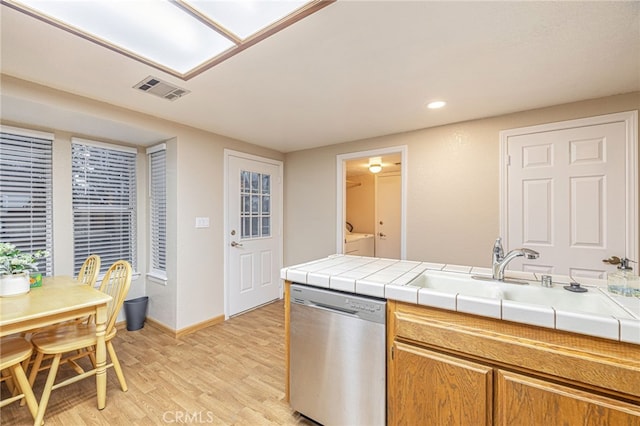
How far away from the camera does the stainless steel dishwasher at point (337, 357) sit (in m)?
1.38

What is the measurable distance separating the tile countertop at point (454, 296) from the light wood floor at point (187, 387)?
3.26 feet

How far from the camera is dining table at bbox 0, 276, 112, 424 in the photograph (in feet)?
4.98

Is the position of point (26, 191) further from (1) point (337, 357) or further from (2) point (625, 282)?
(2) point (625, 282)

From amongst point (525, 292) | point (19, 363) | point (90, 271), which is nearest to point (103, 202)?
point (90, 271)

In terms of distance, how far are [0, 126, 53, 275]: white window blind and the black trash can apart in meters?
0.79

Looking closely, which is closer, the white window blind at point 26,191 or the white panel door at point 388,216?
the white window blind at point 26,191

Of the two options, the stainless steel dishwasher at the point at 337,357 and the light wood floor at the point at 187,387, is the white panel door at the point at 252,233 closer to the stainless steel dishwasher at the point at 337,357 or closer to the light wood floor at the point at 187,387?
the light wood floor at the point at 187,387

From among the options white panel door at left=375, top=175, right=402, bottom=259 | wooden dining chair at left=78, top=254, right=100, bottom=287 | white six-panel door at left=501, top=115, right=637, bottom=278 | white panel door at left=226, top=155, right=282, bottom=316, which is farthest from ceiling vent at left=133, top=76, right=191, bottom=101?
white panel door at left=375, top=175, right=402, bottom=259

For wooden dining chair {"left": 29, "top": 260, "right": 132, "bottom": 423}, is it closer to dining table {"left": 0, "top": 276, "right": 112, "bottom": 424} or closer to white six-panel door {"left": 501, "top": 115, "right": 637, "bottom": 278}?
dining table {"left": 0, "top": 276, "right": 112, "bottom": 424}

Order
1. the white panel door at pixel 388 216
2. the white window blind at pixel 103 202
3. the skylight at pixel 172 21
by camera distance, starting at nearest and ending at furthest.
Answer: the skylight at pixel 172 21 → the white window blind at pixel 103 202 → the white panel door at pixel 388 216

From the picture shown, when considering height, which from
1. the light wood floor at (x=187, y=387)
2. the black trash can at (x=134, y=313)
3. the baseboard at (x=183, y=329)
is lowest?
the light wood floor at (x=187, y=387)

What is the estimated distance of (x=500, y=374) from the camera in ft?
3.63

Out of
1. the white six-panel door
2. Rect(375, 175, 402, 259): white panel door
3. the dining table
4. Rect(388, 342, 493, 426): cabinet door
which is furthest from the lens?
Rect(375, 175, 402, 259): white panel door

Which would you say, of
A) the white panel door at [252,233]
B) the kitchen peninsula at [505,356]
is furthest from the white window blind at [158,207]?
the kitchen peninsula at [505,356]
